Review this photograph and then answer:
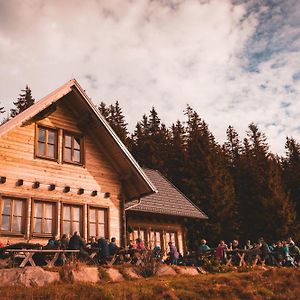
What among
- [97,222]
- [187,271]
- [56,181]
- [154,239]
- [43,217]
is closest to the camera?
[187,271]

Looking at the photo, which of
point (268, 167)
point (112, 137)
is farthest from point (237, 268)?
point (268, 167)

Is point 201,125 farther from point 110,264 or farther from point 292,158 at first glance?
point 110,264

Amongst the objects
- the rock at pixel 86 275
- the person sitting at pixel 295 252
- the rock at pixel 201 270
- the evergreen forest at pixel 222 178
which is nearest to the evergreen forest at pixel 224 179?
the evergreen forest at pixel 222 178

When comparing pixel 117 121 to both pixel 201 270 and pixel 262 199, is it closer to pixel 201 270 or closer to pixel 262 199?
pixel 262 199

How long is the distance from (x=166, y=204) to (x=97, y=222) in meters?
7.12

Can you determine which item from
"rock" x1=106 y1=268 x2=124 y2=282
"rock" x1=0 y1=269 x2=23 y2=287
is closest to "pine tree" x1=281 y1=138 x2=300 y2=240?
"rock" x1=106 y1=268 x2=124 y2=282

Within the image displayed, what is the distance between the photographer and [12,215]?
15391mm

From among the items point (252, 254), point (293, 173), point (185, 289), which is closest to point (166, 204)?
point (252, 254)

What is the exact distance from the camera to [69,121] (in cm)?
1825

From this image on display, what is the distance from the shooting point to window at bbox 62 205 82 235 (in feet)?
55.1

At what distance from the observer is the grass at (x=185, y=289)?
10.8 m

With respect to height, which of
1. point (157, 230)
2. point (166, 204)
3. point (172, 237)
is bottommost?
point (172, 237)

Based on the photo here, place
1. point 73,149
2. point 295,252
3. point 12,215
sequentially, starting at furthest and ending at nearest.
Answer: point 295,252 → point 73,149 → point 12,215

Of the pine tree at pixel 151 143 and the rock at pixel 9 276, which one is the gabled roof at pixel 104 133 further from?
the pine tree at pixel 151 143
